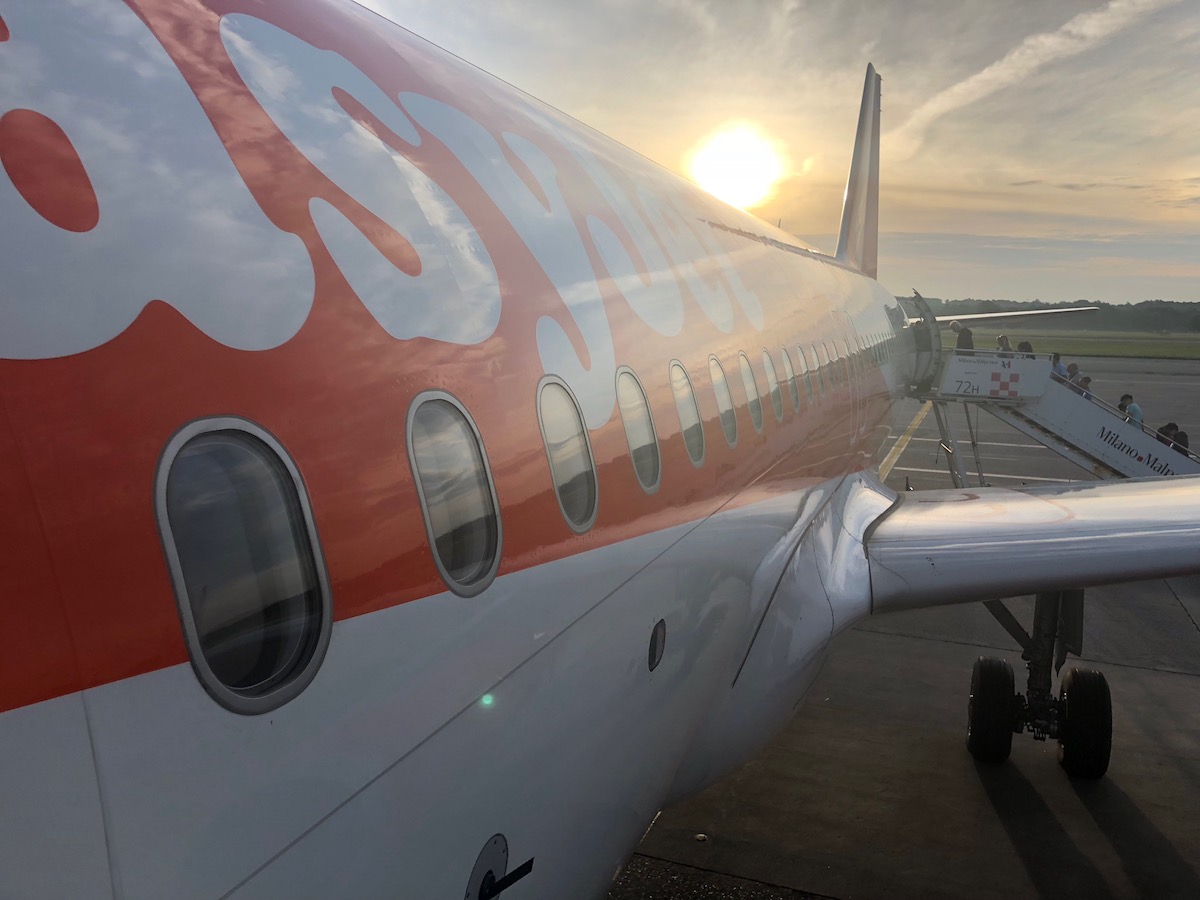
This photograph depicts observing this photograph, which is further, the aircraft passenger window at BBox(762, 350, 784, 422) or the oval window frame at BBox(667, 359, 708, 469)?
the aircraft passenger window at BBox(762, 350, 784, 422)

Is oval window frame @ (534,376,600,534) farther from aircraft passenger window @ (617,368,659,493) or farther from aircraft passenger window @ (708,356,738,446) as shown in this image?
aircraft passenger window @ (708,356,738,446)

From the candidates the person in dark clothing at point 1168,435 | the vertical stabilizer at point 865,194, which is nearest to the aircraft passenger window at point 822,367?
the vertical stabilizer at point 865,194

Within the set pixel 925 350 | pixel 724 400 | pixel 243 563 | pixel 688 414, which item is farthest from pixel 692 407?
pixel 925 350

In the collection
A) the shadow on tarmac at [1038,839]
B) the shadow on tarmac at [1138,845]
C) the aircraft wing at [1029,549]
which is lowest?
the shadow on tarmac at [1138,845]

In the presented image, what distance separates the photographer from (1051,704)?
22.2ft

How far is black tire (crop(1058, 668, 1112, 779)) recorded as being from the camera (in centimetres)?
643

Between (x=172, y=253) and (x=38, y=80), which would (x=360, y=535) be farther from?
(x=38, y=80)

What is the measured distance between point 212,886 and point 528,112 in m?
3.09

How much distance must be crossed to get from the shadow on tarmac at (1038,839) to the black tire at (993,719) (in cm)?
10

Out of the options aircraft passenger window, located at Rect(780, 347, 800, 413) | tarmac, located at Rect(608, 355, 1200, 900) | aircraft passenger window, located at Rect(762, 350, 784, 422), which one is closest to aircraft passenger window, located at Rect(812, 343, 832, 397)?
aircraft passenger window, located at Rect(780, 347, 800, 413)

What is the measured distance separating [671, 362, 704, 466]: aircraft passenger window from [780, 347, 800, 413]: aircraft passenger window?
2.07 meters

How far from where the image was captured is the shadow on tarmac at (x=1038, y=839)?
5242 millimetres

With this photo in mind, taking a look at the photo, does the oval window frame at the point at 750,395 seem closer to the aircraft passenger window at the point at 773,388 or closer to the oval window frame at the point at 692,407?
the aircraft passenger window at the point at 773,388

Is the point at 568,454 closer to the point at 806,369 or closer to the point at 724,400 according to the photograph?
the point at 724,400
